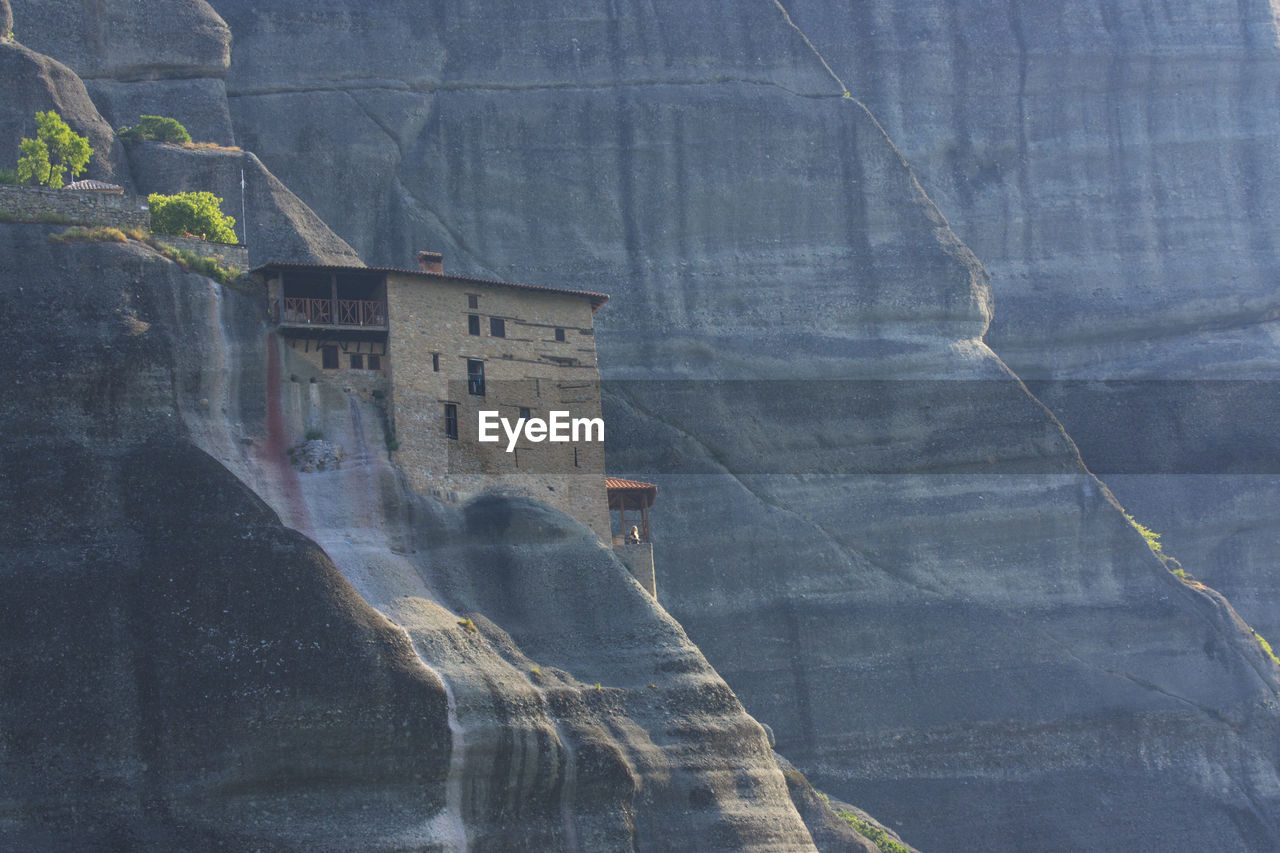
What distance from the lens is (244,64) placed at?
2904 inches

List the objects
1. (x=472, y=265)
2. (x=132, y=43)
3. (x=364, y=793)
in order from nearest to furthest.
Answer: (x=364, y=793) < (x=132, y=43) < (x=472, y=265)

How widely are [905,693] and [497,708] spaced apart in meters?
23.0

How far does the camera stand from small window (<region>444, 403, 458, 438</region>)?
2015 inches

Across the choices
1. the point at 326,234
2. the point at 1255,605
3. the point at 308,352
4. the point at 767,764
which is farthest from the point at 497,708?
the point at 1255,605

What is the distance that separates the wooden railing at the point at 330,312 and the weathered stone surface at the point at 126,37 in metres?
19.7

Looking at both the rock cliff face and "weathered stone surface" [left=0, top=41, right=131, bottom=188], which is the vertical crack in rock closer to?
the rock cliff face

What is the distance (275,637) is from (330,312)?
1092 cm

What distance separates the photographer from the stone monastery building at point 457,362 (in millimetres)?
50188

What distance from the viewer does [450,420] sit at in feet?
168

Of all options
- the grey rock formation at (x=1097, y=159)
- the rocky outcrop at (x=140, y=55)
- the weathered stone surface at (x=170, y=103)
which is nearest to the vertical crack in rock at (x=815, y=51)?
the grey rock formation at (x=1097, y=159)

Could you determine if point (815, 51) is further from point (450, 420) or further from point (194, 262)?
point (194, 262)

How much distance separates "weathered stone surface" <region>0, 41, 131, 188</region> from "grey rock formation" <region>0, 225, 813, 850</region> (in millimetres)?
10245

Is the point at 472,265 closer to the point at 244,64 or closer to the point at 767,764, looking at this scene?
the point at 244,64

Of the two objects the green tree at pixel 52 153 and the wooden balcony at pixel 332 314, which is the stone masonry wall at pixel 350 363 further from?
the green tree at pixel 52 153
